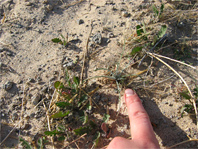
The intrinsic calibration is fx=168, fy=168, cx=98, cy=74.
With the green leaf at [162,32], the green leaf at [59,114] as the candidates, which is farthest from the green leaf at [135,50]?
the green leaf at [59,114]

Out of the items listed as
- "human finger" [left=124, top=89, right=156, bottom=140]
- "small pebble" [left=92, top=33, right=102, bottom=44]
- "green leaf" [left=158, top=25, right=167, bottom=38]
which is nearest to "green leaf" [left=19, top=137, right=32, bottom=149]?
"human finger" [left=124, top=89, right=156, bottom=140]

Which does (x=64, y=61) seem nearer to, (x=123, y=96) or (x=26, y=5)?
(x=123, y=96)

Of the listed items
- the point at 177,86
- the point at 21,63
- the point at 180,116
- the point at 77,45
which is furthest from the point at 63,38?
the point at 180,116

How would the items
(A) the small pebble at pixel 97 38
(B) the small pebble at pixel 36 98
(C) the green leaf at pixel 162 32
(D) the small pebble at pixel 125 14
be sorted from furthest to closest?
(D) the small pebble at pixel 125 14 < (A) the small pebble at pixel 97 38 < (C) the green leaf at pixel 162 32 < (B) the small pebble at pixel 36 98

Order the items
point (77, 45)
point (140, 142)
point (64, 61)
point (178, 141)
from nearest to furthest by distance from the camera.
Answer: point (140, 142) → point (178, 141) → point (64, 61) → point (77, 45)

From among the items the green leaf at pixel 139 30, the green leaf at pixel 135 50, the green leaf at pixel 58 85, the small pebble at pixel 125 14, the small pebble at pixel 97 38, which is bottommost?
the green leaf at pixel 58 85

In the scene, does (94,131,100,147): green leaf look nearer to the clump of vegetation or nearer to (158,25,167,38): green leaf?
the clump of vegetation

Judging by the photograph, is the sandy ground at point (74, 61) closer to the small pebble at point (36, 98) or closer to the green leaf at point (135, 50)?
the small pebble at point (36, 98)

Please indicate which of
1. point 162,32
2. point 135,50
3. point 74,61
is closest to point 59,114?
point 74,61
